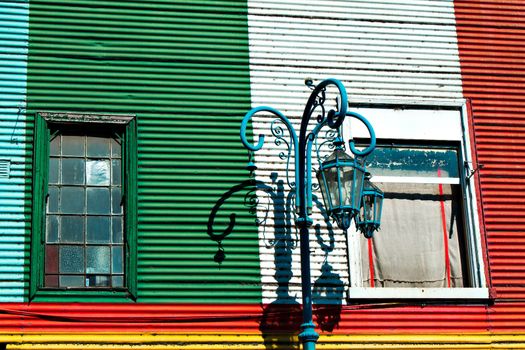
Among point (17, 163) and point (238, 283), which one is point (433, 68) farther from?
point (17, 163)

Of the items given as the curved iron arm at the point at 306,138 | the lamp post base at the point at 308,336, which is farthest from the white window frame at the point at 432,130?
the lamp post base at the point at 308,336

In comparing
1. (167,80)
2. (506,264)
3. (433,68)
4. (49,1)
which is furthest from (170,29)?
(506,264)

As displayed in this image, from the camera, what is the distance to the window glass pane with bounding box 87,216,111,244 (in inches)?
506

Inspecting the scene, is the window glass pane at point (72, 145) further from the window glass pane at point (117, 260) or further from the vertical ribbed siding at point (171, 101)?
the window glass pane at point (117, 260)

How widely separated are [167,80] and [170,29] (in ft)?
2.46

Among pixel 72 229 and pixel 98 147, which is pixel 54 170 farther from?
pixel 72 229

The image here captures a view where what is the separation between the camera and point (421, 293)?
13.0m

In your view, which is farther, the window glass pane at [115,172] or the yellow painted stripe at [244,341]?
the window glass pane at [115,172]

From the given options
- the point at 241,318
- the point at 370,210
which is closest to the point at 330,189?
the point at 370,210

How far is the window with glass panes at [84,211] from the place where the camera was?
41.7ft

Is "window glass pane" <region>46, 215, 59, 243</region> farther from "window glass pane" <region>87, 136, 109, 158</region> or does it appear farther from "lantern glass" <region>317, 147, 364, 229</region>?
"lantern glass" <region>317, 147, 364, 229</region>

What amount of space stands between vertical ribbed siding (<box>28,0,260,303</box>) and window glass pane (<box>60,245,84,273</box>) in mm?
734

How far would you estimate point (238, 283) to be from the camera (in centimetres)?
1282

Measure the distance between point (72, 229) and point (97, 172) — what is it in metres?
0.81
